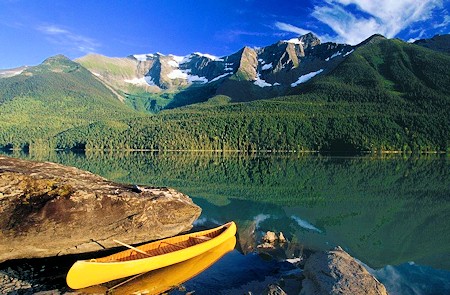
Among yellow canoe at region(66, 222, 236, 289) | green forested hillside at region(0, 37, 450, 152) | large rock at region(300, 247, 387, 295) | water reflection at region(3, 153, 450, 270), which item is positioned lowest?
water reflection at region(3, 153, 450, 270)

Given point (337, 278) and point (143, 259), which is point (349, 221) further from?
point (143, 259)

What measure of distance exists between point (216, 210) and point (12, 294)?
21466 mm

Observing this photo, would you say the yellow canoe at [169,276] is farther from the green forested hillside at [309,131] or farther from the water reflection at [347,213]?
the green forested hillside at [309,131]

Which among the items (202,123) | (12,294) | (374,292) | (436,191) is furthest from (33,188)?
(202,123)

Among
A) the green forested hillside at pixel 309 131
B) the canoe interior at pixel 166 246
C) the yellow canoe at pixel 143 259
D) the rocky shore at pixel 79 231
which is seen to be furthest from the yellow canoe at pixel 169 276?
the green forested hillside at pixel 309 131

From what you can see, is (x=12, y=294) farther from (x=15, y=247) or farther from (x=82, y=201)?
(x=82, y=201)

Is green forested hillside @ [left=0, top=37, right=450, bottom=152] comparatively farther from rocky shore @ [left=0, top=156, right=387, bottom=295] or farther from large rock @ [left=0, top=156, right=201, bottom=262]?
large rock @ [left=0, top=156, right=201, bottom=262]

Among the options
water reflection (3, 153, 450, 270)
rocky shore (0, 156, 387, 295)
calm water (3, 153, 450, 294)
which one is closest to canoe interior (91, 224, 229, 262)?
calm water (3, 153, 450, 294)

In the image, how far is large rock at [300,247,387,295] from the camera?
11695mm

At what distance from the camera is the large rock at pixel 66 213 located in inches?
623

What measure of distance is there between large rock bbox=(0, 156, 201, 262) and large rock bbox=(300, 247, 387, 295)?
930cm

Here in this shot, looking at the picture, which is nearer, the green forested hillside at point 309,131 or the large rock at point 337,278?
the large rock at point 337,278

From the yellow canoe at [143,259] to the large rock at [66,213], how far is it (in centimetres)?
243

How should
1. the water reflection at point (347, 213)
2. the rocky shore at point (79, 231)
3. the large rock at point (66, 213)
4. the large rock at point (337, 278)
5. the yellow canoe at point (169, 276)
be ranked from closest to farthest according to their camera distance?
the large rock at point (337, 278)
the rocky shore at point (79, 231)
the yellow canoe at point (169, 276)
the large rock at point (66, 213)
the water reflection at point (347, 213)
